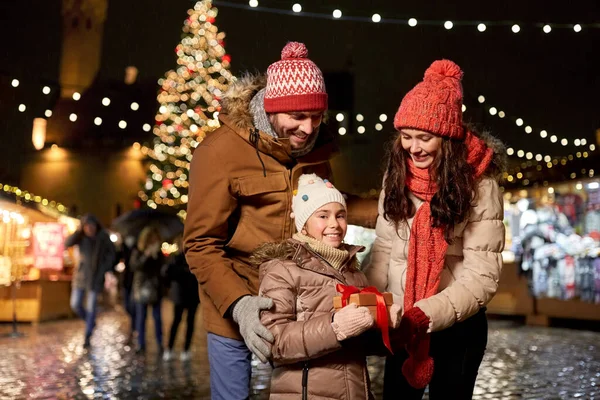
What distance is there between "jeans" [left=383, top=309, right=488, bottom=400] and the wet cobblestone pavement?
13.4 ft

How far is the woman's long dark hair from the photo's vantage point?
417 cm

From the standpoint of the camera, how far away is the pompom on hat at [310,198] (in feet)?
13.4

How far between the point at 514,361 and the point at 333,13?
20.1 ft

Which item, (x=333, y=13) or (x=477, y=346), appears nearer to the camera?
(x=477, y=346)

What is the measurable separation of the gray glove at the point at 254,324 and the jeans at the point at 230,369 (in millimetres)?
380

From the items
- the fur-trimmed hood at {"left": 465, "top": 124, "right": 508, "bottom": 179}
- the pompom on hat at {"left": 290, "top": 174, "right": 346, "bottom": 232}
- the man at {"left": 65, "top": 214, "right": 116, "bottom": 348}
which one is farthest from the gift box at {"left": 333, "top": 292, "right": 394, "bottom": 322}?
the man at {"left": 65, "top": 214, "right": 116, "bottom": 348}

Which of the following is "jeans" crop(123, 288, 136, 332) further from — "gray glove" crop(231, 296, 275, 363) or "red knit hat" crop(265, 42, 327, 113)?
"gray glove" crop(231, 296, 275, 363)

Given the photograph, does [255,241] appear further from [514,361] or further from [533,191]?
[533,191]

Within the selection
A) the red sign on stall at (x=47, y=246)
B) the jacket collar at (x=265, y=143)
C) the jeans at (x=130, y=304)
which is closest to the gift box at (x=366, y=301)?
the jacket collar at (x=265, y=143)

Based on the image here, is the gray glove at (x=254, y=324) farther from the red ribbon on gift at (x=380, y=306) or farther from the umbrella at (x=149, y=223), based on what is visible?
the umbrella at (x=149, y=223)

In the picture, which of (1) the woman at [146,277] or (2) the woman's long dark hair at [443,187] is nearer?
(2) the woman's long dark hair at [443,187]

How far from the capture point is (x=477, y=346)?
442 centimetres

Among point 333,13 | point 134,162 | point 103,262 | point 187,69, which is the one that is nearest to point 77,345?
point 103,262

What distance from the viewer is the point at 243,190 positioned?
431 centimetres
